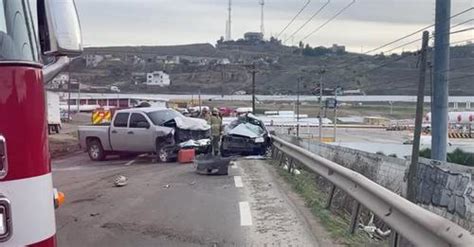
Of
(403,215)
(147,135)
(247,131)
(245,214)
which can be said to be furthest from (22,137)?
(247,131)

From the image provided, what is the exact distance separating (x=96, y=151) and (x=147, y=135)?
2.32 meters

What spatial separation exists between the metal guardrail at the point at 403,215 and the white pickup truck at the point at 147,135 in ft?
41.6

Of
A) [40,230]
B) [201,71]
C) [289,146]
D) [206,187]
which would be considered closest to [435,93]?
[289,146]

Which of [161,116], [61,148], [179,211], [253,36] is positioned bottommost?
[61,148]

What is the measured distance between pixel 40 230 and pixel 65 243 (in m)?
4.97

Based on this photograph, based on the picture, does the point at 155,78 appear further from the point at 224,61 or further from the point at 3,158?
the point at 3,158

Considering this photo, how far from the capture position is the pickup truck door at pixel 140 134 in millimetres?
22547

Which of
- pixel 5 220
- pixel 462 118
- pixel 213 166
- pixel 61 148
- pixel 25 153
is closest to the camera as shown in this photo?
pixel 5 220

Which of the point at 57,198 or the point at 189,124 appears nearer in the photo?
the point at 57,198

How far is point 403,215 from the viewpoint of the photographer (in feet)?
18.8

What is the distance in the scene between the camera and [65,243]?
827 centimetres

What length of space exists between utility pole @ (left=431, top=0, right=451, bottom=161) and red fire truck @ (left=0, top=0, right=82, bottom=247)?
14045 mm

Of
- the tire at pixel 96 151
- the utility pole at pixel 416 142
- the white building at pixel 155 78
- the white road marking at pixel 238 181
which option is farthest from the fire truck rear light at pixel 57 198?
the white building at pixel 155 78

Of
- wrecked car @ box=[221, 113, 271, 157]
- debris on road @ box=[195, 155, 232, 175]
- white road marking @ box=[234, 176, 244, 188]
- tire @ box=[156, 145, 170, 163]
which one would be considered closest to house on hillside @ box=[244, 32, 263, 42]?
wrecked car @ box=[221, 113, 271, 157]
